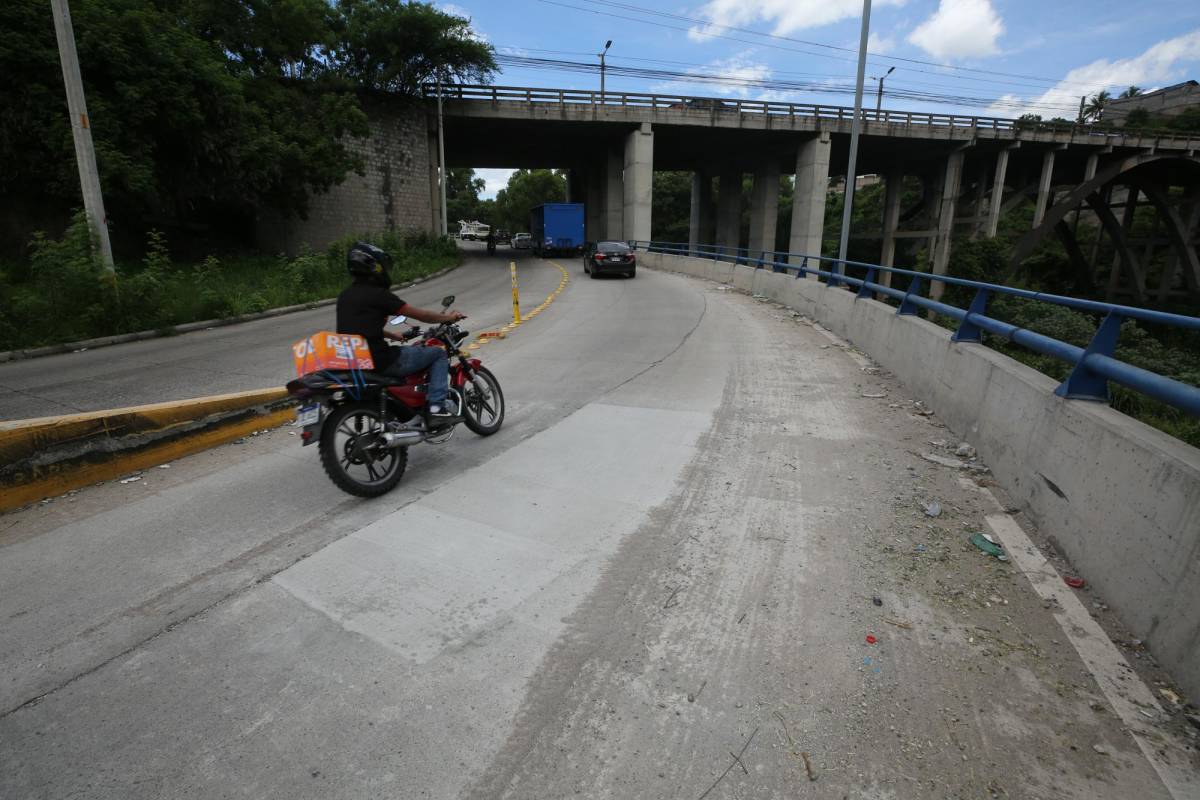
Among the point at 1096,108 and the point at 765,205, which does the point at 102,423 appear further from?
the point at 1096,108

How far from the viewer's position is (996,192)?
162 ft

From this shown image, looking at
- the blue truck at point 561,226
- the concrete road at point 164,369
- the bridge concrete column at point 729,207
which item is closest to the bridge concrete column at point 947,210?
the bridge concrete column at point 729,207

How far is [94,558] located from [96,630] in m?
0.93

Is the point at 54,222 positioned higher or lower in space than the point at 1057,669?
higher

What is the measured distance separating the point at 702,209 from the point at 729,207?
4.34 m

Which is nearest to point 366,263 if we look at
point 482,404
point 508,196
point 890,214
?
point 482,404

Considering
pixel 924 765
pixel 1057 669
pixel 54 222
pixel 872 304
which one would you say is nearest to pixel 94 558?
pixel 924 765

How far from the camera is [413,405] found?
503 cm

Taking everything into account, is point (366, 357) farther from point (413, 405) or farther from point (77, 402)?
point (77, 402)

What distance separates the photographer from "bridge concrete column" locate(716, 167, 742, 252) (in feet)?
170

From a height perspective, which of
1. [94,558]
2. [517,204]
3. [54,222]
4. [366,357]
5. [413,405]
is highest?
[517,204]

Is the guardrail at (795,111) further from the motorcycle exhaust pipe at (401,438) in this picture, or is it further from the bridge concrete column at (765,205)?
the motorcycle exhaust pipe at (401,438)

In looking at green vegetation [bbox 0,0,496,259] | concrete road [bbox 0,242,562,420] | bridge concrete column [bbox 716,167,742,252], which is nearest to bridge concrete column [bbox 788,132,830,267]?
bridge concrete column [bbox 716,167,742,252]

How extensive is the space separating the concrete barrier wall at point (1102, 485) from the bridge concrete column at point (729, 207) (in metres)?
48.4
